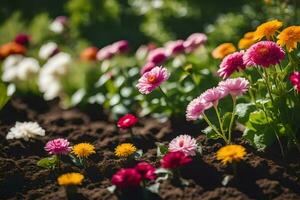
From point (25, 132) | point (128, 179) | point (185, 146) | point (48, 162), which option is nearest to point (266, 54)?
point (185, 146)

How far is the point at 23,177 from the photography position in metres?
3.28

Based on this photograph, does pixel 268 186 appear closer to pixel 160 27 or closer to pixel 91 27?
pixel 160 27

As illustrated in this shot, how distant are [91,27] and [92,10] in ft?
0.95

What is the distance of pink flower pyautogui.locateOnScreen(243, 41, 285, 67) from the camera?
9.29ft

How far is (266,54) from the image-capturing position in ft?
9.34

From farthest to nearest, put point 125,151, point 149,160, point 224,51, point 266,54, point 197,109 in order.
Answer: point 224,51
point 149,160
point 125,151
point 197,109
point 266,54

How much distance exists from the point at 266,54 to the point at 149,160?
1.08 meters

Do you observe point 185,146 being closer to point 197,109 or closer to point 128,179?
point 197,109

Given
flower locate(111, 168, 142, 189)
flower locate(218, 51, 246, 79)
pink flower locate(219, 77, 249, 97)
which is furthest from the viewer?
flower locate(218, 51, 246, 79)

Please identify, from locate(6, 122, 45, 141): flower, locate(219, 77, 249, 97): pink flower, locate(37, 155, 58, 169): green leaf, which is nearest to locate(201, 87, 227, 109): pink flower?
locate(219, 77, 249, 97): pink flower

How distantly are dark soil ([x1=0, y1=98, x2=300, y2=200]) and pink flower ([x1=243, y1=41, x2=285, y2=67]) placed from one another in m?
0.63

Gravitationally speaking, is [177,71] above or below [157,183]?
above

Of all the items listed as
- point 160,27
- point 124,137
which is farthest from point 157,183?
point 160,27

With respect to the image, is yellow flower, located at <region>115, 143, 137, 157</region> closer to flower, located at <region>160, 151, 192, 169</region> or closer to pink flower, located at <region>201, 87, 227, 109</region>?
flower, located at <region>160, 151, 192, 169</region>
